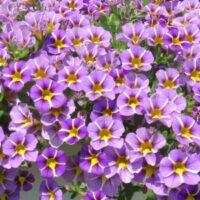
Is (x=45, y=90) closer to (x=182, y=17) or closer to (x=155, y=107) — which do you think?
(x=155, y=107)

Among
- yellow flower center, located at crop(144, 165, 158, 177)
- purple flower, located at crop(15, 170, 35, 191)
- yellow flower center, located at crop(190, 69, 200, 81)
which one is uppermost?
yellow flower center, located at crop(190, 69, 200, 81)

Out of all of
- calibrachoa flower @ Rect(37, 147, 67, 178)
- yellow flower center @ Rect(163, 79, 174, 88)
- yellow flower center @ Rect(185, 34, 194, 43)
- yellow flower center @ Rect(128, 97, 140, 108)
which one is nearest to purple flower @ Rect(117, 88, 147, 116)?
yellow flower center @ Rect(128, 97, 140, 108)

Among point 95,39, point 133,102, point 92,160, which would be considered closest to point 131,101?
point 133,102

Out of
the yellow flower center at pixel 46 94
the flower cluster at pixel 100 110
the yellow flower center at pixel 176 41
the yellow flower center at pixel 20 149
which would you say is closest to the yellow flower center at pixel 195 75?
the flower cluster at pixel 100 110

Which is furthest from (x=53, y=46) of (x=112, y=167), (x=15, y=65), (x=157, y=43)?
(x=112, y=167)

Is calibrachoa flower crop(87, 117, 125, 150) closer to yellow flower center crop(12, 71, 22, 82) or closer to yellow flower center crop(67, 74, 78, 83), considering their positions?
yellow flower center crop(67, 74, 78, 83)

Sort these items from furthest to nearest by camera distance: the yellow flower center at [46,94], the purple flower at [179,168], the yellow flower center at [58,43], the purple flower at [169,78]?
the yellow flower center at [58,43] < the purple flower at [169,78] < the yellow flower center at [46,94] < the purple flower at [179,168]

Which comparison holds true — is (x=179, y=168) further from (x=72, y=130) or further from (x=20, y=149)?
(x=20, y=149)

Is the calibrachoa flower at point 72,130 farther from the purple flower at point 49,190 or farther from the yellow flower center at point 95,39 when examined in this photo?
the yellow flower center at point 95,39

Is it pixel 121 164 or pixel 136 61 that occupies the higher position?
pixel 136 61
